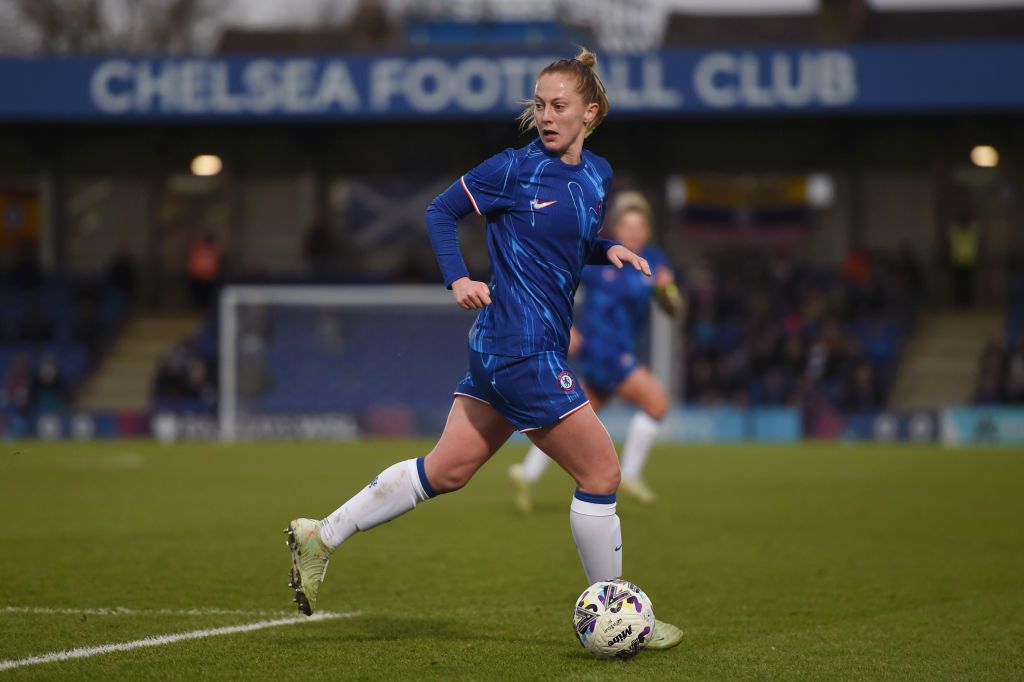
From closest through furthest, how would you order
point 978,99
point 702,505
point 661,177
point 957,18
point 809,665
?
point 809,665 < point 702,505 < point 978,99 < point 661,177 < point 957,18

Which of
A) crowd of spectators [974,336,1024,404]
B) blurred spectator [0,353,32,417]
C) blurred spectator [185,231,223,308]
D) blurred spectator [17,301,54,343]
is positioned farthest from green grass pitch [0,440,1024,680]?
blurred spectator [185,231,223,308]

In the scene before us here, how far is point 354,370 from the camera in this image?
74.1 feet

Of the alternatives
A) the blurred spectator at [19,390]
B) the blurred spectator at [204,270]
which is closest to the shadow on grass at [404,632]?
the blurred spectator at [19,390]

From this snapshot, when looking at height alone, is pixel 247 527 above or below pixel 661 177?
below

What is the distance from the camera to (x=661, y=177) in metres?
27.5

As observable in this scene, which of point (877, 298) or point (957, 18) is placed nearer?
point (877, 298)

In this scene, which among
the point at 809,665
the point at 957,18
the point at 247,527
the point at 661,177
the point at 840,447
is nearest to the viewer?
the point at 809,665

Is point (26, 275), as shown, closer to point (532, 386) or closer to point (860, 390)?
point (860, 390)

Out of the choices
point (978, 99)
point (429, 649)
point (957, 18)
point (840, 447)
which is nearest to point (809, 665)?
point (429, 649)

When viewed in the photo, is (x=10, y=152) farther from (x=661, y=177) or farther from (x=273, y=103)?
(x=661, y=177)

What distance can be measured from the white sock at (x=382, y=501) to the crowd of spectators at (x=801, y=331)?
16926mm

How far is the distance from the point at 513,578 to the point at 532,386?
2.50 metres

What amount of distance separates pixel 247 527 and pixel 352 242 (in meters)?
18.1

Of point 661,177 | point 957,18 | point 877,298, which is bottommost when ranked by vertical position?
point 877,298
